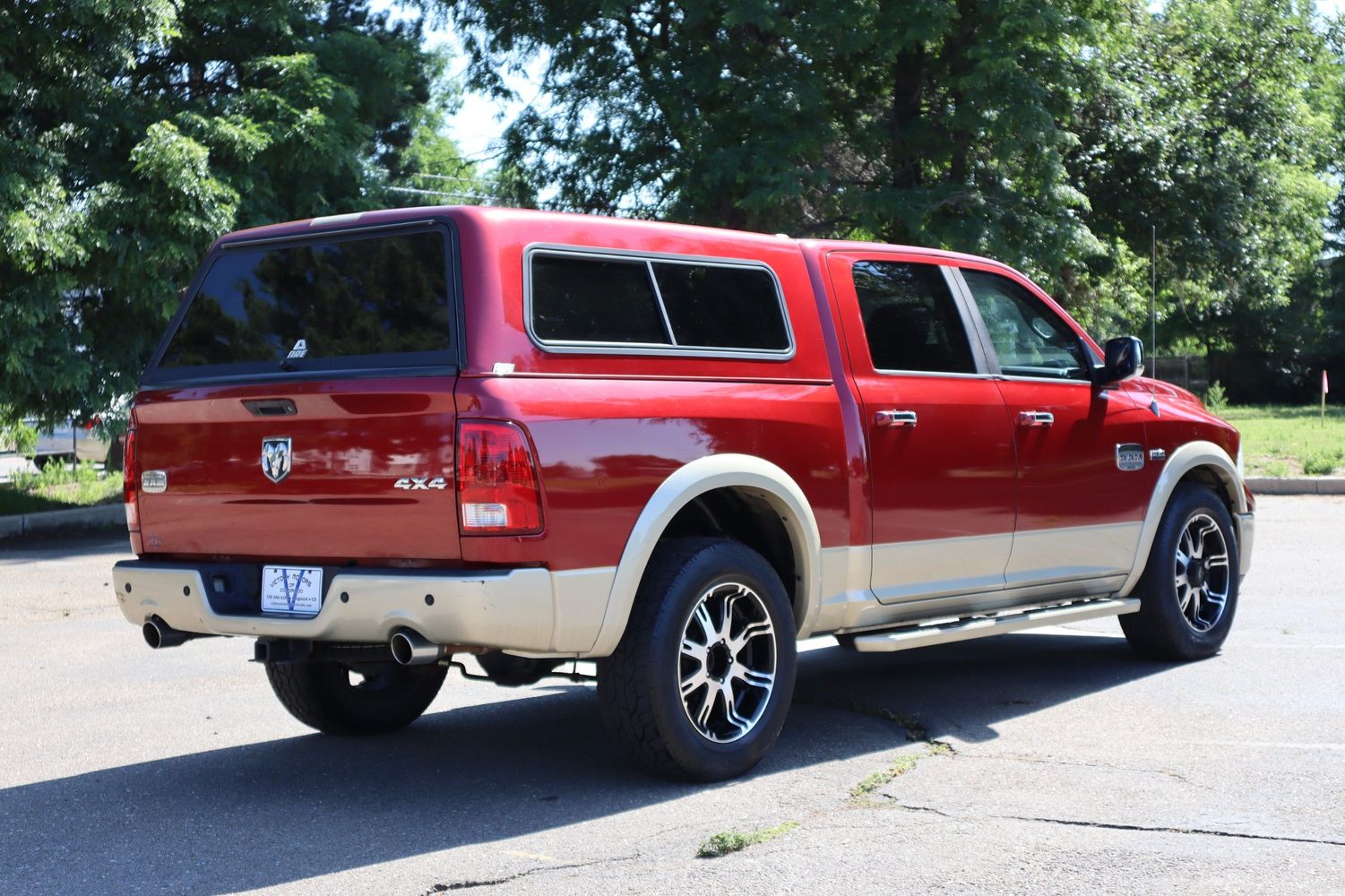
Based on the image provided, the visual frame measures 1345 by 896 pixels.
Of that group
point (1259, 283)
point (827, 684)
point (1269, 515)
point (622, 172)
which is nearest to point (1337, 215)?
point (1259, 283)

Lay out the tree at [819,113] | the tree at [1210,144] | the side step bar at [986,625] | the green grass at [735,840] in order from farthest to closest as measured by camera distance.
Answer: the tree at [1210,144] → the tree at [819,113] → the side step bar at [986,625] → the green grass at [735,840]

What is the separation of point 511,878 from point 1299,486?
1521 centimetres

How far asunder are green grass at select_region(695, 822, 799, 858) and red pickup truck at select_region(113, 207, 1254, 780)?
1.80 ft

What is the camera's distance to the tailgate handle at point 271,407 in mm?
5148

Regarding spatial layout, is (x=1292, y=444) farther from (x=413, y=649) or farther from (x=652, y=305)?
(x=413, y=649)

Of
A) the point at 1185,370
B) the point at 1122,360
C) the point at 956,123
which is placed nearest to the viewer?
the point at 1122,360

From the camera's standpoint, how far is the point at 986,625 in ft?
20.5

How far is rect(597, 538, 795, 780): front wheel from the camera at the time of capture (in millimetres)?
5082

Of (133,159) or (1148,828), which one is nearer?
(1148,828)

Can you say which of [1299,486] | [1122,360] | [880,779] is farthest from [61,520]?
[1299,486]

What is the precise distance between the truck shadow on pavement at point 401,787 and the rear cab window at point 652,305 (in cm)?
154

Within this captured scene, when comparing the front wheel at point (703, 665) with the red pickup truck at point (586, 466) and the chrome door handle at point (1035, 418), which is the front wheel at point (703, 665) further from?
the chrome door handle at point (1035, 418)

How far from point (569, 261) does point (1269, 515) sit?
11655 millimetres

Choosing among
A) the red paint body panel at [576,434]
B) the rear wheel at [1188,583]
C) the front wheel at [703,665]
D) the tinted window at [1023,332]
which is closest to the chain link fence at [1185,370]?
the rear wheel at [1188,583]
